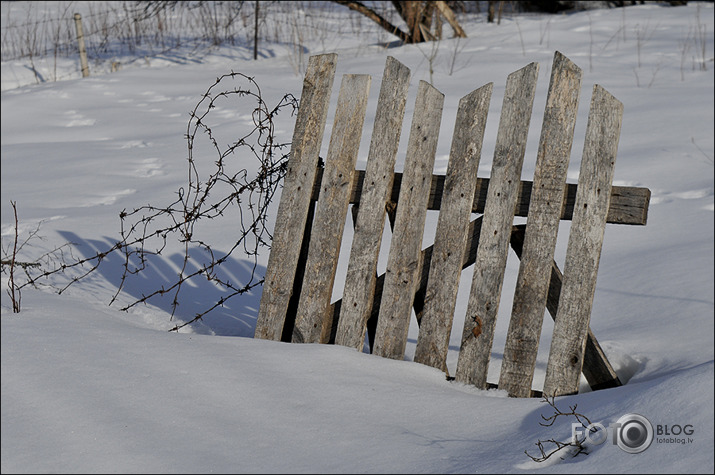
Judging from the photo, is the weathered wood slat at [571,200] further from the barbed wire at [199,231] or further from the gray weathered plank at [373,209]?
the barbed wire at [199,231]

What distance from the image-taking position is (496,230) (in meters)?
2.38

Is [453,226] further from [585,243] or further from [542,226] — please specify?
[585,243]

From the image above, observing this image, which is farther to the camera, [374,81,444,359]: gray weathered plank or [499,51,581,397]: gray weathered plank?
[374,81,444,359]: gray weathered plank

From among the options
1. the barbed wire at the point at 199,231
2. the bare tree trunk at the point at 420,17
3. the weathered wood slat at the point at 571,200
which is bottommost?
the barbed wire at the point at 199,231

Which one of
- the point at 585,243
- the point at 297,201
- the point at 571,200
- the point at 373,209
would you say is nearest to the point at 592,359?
the point at 585,243

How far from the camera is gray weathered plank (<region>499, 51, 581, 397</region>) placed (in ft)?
7.54

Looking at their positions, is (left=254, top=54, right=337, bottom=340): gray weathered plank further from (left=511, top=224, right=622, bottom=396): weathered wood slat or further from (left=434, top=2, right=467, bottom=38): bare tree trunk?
(left=434, top=2, right=467, bottom=38): bare tree trunk

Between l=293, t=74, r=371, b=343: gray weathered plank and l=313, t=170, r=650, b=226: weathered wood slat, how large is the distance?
20cm

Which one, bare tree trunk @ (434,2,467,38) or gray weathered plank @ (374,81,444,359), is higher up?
bare tree trunk @ (434,2,467,38)

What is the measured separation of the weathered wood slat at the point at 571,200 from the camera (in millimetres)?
2254

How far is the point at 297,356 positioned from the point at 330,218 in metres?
0.60

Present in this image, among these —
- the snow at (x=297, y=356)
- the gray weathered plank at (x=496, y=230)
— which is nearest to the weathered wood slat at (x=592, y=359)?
the gray weathered plank at (x=496, y=230)

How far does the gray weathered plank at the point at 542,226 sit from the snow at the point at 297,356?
0.15 m

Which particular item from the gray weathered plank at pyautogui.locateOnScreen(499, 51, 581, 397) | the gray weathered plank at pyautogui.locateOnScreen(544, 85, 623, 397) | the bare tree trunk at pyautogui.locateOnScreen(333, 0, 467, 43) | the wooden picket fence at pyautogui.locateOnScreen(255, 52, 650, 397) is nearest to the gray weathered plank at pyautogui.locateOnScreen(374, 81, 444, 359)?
the wooden picket fence at pyautogui.locateOnScreen(255, 52, 650, 397)
